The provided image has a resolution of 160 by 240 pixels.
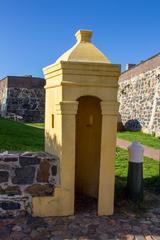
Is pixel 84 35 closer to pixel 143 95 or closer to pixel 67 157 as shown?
pixel 67 157

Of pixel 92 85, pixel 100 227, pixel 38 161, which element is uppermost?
pixel 92 85

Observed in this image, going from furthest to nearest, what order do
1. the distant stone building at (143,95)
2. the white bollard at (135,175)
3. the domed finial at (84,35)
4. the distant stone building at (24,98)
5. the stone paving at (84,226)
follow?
the distant stone building at (24,98), the distant stone building at (143,95), the white bollard at (135,175), the domed finial at (84,35), the stone paving at (84,226)

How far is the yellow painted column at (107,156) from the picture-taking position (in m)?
5.44

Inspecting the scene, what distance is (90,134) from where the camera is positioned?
643 centimetres

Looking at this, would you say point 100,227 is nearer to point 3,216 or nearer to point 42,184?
point 42,184

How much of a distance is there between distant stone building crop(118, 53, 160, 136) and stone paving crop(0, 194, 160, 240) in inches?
486

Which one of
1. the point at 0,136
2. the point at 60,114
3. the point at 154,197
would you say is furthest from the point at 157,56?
the point at 60,114

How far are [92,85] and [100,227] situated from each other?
2127mm

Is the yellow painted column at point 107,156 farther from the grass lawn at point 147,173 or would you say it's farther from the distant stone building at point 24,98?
the distant stone building at point 24,98

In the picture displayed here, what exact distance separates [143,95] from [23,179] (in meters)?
16.1

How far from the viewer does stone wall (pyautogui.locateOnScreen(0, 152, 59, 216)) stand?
5.22m

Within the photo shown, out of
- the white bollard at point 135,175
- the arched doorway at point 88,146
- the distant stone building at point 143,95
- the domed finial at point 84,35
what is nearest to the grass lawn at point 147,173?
the white bollard at point 135,175

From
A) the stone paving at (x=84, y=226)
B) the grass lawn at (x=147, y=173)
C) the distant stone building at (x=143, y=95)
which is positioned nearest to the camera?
the stone paving at (x=84, y=226)

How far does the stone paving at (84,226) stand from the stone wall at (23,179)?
0.20 metres
